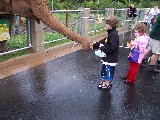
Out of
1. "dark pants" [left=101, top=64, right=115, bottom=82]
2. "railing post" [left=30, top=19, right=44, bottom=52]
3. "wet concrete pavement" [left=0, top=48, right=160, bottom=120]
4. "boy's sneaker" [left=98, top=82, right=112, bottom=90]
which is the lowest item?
"wet concrete pavement" [left=0, top=48, right=160, bottom=120]

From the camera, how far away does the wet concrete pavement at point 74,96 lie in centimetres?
492

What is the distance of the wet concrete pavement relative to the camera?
4.92 metres

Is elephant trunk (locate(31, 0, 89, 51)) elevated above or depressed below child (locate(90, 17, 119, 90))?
above

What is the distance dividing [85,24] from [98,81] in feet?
19.3

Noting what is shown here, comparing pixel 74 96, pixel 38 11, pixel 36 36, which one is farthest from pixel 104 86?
pixel 36 36

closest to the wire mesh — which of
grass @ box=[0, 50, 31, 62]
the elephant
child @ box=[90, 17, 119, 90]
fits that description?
grass @ box=[0, 50, 31, 62]

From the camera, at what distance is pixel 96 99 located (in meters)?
5.62

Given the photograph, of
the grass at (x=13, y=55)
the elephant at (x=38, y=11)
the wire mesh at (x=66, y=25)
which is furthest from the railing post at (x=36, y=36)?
the elephant at (x=38, y=11)

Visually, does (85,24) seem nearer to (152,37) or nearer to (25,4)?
(152,37)

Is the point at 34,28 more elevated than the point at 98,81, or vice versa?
the point at 34,28

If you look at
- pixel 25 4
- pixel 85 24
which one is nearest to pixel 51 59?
pixel 85 24

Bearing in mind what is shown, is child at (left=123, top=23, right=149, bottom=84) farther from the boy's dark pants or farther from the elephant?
the elephant

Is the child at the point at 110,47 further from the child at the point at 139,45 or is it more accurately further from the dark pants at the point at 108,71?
the child at the point at 139,45

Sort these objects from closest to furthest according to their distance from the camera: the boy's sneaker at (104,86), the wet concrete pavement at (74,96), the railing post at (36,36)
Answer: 1. the wet concrete pavement at (74,96)
2. the boy's sneaker at (104,86)
3. the railing post at (36,36)
